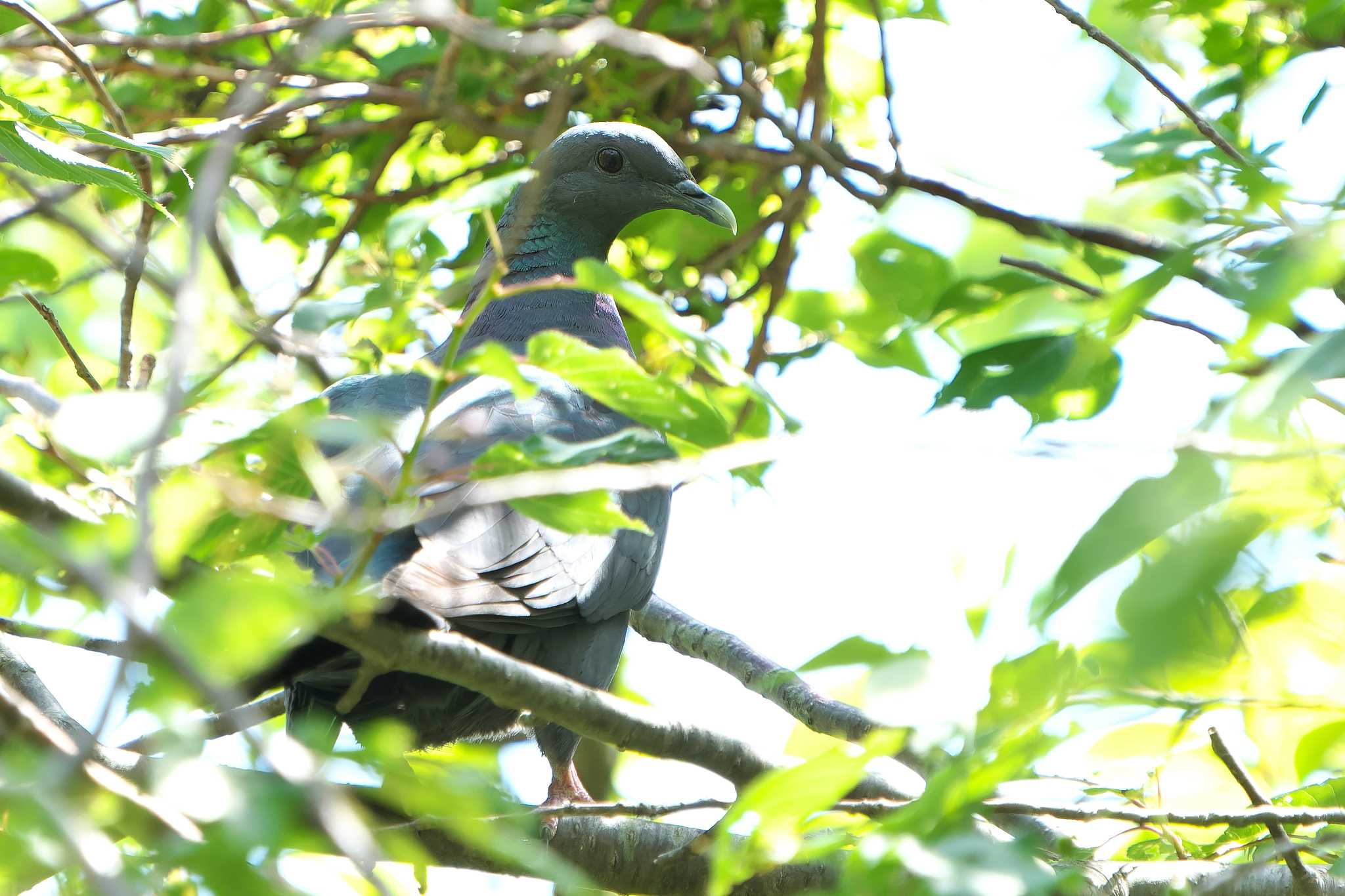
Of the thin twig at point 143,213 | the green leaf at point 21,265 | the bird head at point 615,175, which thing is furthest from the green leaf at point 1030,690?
the bird head at point 615,175

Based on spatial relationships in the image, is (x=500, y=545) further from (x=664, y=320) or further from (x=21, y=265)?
(x=664, y=320)

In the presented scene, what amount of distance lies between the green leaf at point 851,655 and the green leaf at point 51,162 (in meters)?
1.31

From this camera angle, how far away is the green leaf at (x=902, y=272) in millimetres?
4059

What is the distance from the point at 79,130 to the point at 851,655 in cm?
156

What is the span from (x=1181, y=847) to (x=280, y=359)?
8.59ft

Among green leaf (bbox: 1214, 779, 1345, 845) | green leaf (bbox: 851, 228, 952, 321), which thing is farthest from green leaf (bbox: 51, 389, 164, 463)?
green leaf (bbox: 851, 228, 952, 321)

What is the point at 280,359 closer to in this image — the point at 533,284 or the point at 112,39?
the point at 112,39

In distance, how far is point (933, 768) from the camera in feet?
6.48

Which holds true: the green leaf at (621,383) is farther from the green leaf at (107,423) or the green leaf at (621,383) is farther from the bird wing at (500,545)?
the bird wing at (500,545)

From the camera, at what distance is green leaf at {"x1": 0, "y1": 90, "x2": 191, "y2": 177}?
6.79 ft

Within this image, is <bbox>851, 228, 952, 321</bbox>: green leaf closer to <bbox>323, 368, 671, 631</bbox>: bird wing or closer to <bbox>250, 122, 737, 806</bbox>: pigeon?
<bbox>250, 122, 737, 806</bbox>: pigeon

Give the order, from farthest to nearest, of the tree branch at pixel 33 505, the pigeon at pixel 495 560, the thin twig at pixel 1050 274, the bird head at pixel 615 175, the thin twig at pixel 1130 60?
1. the bird head at pixel 615 175
2. the pigeon at pixel 495 560
3. the thin twig at pixel 1050 274
4. the thin twig at pixel 1130 60
5. the tree branch at pixel 33 505

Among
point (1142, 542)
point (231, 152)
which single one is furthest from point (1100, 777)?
point (231, 152)

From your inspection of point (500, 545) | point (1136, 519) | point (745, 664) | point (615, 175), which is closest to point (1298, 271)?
point (1136, 519)
